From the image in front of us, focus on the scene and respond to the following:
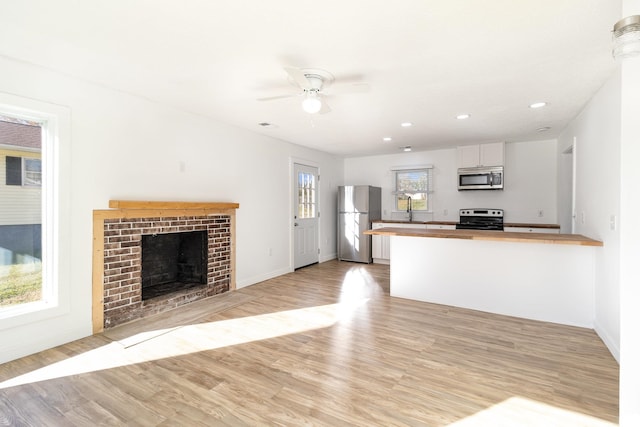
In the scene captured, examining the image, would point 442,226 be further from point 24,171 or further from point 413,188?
point 24,171

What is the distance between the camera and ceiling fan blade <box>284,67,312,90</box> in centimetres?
231

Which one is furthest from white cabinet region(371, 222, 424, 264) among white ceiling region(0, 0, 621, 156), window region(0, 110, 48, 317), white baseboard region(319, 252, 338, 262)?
window region(0, 110, 48, 317)

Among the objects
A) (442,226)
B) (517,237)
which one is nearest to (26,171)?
(517,237)

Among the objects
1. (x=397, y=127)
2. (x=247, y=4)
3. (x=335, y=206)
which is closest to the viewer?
(x=247, y=4)

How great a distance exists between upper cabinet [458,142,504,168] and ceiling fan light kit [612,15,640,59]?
15.6ft

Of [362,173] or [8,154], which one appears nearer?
[8,154]

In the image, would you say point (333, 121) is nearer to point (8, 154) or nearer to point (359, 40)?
point (359, 40)

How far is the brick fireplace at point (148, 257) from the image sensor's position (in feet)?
10.2

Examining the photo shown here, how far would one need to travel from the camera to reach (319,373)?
2348 millimetres

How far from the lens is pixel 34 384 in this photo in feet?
7.25

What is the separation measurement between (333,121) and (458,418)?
11.4 ft

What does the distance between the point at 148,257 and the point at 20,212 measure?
145 cm

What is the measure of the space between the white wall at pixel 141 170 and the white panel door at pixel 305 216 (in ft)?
1.38

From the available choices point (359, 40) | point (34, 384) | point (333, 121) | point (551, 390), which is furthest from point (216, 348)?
point (333, 121)
